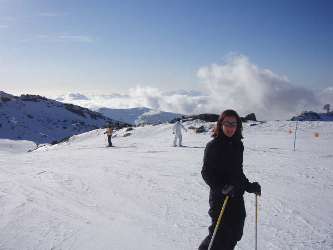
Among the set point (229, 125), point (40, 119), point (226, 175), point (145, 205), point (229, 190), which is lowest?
point (145, 205)

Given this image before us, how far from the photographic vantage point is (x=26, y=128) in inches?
2931

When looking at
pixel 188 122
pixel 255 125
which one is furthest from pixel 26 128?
pixel 255 125

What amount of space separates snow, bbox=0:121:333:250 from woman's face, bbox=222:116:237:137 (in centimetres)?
248

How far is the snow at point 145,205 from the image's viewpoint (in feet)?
23.0

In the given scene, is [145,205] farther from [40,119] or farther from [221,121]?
[40,119]

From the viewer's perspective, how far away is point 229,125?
496cm

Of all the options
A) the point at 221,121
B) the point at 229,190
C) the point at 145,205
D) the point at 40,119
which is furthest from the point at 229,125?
the point at 40,119

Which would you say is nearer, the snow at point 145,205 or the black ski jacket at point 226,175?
the black ski jacket at point 226,175

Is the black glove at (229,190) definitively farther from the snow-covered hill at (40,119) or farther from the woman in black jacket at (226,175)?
the snow-covered hill at (40,119)

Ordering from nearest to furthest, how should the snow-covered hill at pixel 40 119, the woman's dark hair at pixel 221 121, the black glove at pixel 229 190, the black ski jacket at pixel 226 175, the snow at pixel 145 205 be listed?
the black glove at pixel 229 190, the black ski jacket at pixel 226 175, the woman's dark hair at pixel 221 121, the snow at pixel 145 205, the snow-covered hill at pixel 40 119

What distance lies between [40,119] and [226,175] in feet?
267

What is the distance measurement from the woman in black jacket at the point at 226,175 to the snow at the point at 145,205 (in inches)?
69.1

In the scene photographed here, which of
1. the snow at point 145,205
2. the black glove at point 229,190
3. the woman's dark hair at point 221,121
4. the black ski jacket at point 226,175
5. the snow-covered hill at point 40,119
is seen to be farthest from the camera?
the snow-covered hill at point 40,119

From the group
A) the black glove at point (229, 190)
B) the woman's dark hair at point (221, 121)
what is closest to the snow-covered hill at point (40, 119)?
the woman's dark hair at point (221, 121)
